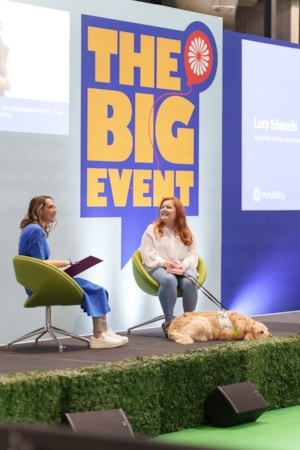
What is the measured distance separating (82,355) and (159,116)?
2468mm

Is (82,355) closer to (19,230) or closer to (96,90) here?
(19,230)

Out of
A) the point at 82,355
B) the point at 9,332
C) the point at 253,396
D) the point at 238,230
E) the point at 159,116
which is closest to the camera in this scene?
the point at 253,396

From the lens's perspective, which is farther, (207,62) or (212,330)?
(207,62)

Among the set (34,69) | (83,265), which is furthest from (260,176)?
(83,265)

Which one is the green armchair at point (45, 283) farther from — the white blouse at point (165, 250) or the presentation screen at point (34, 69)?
the presentation screen at point (34, 69)

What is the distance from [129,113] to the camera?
749 centimetres

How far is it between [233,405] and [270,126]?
15.3 ft

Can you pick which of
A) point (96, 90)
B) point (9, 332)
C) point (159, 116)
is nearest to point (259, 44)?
point (159, 116)

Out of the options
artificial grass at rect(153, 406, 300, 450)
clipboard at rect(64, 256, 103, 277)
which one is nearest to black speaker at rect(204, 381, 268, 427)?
artificial grass at rect(153, 406, 300, 450)

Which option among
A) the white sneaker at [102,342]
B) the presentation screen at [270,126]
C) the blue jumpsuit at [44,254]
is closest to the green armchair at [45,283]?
the blue jumpsuit at [44,254]

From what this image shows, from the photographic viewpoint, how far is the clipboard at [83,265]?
629cm

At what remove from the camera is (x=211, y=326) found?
22.3 ft

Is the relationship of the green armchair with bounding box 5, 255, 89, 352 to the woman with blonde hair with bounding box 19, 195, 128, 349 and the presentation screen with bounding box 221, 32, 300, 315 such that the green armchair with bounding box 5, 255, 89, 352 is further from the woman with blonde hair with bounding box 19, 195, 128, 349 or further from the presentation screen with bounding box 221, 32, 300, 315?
the presentation screen with bounding box 221, 32, 300, 315

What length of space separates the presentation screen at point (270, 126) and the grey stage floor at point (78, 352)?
1642 millimetres
